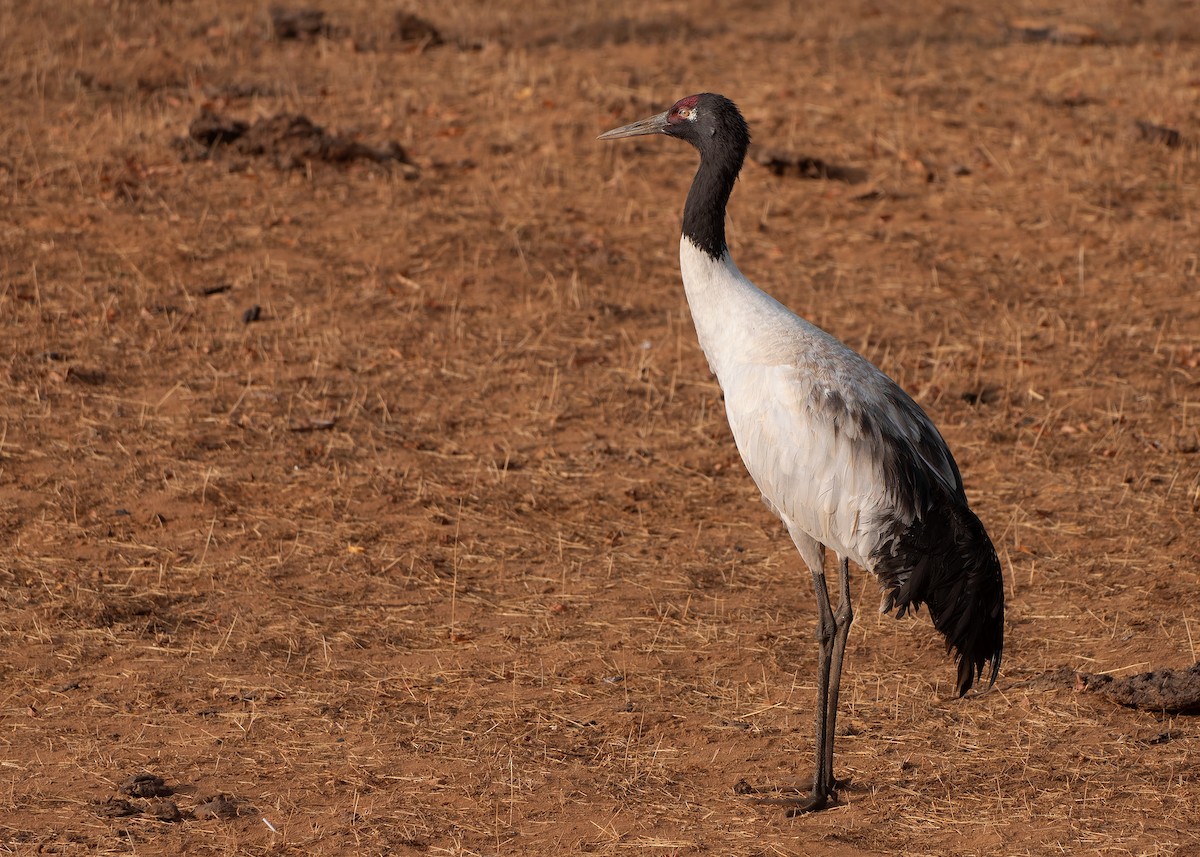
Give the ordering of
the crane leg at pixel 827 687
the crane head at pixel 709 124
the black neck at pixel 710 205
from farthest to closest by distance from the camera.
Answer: the crane head at pixel 709 124
the black neck at pixel 710 205
the crane leg at pixel 827 687

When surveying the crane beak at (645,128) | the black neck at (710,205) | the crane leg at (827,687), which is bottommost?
the crane leg at (827,687)

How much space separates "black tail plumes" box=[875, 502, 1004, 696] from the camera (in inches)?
200

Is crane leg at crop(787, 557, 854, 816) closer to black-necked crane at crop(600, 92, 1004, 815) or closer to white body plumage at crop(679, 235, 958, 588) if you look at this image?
black-necked crane at crop(600, 92, 1004, 815)

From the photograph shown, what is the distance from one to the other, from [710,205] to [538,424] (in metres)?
2.55

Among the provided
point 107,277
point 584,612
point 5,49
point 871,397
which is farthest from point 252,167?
point 871,397

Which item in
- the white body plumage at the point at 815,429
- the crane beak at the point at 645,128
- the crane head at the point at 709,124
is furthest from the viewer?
the crane beak at the point at 645,128

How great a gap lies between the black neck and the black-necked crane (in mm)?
297

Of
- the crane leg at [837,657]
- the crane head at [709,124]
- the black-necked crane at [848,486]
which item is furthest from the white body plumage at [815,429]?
the crane head at [709,124]

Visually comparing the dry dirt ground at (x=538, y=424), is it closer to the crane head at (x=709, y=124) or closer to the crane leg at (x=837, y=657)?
the crane leg at (x=837, y=657)

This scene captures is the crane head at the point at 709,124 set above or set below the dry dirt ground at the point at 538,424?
above

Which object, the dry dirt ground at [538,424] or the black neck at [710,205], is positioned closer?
the dry dirt ground at [538,424]

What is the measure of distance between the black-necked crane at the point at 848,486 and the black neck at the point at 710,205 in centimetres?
30

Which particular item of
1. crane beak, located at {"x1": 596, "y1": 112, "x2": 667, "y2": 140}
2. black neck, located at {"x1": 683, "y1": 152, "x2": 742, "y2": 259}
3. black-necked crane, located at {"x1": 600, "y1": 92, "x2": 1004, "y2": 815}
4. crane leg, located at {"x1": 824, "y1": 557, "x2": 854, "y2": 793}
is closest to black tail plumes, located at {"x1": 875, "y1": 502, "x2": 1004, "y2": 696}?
black-necked crane, located at {"x1": 600, "y1": 92, "x2": 1004, "y2": 815}

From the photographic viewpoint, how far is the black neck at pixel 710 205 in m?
5.75
